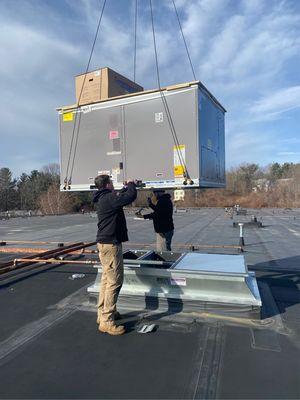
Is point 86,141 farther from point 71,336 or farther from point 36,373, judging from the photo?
point 36,373

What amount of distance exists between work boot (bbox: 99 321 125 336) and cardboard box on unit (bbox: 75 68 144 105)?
3.58 meters

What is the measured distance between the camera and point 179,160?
502 centimetres

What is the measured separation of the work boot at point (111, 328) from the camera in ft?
13.3

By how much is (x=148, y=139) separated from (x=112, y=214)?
1.50 m

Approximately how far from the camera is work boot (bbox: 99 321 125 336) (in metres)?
4.04

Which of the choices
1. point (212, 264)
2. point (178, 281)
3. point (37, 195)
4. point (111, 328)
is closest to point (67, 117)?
point (178, 281)

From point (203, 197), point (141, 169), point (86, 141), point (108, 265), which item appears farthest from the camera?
point (203, 197)

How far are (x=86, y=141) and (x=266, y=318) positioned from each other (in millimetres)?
3953

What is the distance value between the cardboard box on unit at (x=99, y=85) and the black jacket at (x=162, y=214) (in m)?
2.28

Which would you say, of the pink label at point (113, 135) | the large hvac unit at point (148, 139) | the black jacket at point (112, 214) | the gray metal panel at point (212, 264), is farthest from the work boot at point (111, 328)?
the pink label at point (113, 135)

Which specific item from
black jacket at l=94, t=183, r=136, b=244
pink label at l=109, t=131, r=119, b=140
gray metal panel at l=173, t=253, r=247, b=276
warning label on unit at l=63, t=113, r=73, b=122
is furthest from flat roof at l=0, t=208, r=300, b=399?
warning label on unit at l=63, t=113, r=73, b=122

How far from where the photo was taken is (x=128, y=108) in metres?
5.32

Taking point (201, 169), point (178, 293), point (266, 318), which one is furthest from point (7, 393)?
point (201, 169)

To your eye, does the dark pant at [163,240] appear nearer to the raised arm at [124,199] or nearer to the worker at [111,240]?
the worker at [111,240]
